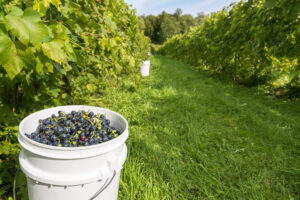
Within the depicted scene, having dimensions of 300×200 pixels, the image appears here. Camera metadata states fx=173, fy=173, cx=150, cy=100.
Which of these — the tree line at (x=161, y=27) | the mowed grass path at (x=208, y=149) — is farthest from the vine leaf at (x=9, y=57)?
the tree line at (x=161, y=27)

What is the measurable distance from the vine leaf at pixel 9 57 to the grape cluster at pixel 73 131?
42 centimetres

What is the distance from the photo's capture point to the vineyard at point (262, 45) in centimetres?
294

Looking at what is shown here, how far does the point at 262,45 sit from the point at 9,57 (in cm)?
454

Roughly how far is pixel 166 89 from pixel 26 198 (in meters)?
3.43

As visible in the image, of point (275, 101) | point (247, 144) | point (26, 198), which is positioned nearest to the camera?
point (26, 198)

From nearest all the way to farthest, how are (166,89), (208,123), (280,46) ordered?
(208,123), (280,46), (166,89)

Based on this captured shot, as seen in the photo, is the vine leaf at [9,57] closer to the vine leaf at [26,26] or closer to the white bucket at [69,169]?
the vine leaf at [26,26]

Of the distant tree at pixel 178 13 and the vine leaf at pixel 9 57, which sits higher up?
the distant tree at pixel 178 13

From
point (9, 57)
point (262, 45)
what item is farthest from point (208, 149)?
point (262, 45)

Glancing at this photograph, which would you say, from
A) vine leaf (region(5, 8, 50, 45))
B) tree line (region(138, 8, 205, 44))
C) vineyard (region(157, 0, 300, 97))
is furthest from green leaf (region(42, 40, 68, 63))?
tree line (region(138, 8, 205, 44))

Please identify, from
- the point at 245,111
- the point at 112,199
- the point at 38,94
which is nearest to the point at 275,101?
the point at 245,111

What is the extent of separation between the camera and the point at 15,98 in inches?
67.9

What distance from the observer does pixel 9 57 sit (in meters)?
0.72

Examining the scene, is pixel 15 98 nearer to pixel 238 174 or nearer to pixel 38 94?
pixel 38 94
